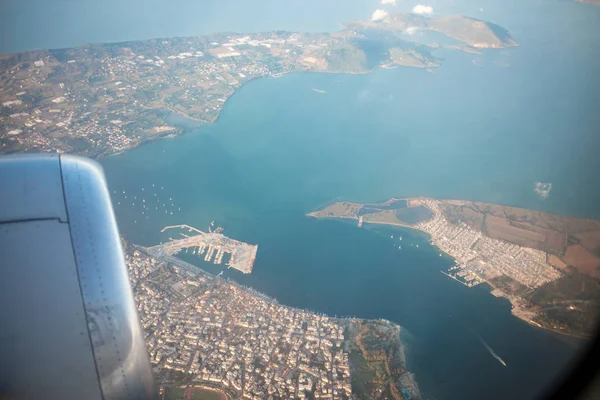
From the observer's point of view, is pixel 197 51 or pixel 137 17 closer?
pixel 197 51

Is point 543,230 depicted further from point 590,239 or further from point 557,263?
point 557,263

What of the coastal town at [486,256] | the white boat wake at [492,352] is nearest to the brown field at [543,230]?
the coastal town at [486,256]

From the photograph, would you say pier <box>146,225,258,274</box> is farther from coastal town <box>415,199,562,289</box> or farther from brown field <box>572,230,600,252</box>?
brown field <box>572,230,600,252</box>

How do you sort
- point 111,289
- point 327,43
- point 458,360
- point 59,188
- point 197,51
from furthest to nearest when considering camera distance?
point 327,43 → point 197,51 → point 458,360 → point 59,188 → point 111,289

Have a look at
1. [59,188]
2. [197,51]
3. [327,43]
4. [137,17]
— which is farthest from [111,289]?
[137,17]

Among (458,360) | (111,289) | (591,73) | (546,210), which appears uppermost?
(111,289)

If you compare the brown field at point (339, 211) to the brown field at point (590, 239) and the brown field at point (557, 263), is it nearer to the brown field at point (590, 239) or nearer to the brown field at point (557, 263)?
the brown field at point (557, 263)

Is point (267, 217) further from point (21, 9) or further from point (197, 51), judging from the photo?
point (21, 9)
